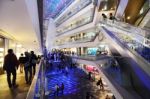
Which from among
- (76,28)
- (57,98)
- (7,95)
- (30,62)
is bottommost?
(57,98)

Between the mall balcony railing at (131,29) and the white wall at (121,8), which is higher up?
→ the white wall at (121,8)

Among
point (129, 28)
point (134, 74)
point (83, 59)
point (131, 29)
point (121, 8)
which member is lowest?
point (134, 74)

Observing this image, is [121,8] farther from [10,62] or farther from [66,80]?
[10,62]

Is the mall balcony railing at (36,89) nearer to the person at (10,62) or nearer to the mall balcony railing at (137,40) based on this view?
the person at (10,62)

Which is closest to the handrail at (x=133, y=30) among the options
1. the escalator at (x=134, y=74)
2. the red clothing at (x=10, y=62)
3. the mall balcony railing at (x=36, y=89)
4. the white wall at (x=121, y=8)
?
the escalator at (x=134, y=74)

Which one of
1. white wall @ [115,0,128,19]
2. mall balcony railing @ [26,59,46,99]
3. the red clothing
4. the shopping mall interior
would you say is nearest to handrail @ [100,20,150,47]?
the shopping mall interior

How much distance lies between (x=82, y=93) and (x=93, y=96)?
168cm

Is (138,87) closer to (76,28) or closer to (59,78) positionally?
(59,78)

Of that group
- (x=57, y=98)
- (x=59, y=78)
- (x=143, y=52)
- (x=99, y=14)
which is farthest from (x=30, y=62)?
(x=99, y=14)

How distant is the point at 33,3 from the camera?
6.02 m

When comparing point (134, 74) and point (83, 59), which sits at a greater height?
point (83, 59)

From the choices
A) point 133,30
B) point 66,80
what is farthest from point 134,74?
point 66,80

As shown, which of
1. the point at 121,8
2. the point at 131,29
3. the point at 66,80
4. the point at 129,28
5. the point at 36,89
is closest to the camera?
the point at 36,89

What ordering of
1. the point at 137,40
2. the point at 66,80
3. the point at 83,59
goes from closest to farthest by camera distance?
the point at 137,40 < the point at 66,80 < the point at 83,59
